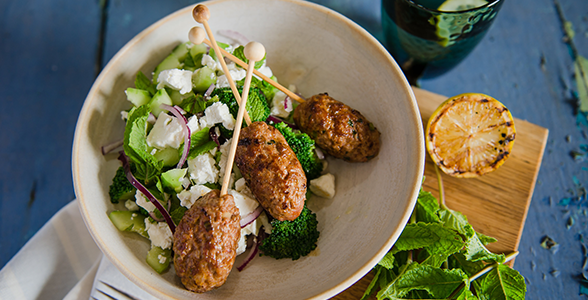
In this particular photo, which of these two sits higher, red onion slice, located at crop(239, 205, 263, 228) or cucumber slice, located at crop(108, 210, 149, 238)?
red onion slice, located at crop(239, 205, 263, 228)

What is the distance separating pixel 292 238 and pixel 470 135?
135 cm

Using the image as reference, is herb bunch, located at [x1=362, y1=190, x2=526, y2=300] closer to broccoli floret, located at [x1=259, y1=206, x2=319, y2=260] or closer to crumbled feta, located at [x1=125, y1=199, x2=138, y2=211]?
broccoli floret, located at [x1=259, y1=206, x2=319, y2=260]

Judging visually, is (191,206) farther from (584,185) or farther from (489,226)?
(584,185)

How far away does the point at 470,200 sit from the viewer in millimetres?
2541

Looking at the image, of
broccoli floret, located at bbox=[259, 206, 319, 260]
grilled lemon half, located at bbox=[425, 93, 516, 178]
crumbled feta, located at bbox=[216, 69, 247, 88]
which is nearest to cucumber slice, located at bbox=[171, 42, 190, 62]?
crumbled feta, located at bbox=[216, 69, 247, 88]

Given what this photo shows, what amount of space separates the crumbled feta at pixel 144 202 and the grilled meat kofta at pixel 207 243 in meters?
0.31

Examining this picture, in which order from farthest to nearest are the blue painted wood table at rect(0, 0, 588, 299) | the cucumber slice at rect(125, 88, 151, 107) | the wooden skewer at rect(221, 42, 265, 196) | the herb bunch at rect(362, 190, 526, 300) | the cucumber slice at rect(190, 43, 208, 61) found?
the blue painted wood table at rect(0, 0, 588, 299)
the cucumber slice at rect(190, 43, 208, 61)
the cucumber slice at rect(125, 88, 151, 107)
the herb bunch at rect(362, 190, 526, 300)
the wooden skewer at rect(221, 42, 265, 196)

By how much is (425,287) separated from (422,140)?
2.77ft

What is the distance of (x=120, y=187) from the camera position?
7.27 ft

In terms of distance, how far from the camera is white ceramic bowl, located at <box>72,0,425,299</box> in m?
2.02

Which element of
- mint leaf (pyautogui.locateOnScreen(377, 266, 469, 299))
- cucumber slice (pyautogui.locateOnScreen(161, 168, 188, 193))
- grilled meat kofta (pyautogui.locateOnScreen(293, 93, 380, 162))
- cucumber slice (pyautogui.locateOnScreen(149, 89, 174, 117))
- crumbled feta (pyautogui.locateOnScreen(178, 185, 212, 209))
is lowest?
mint leaf (pyautogui.locateOnScreen(377, 266, 469, 299))

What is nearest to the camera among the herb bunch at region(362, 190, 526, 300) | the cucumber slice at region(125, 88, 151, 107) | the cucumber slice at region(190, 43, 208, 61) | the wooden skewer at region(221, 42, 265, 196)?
the wooden skewer at region(221, 42, 265, 196)

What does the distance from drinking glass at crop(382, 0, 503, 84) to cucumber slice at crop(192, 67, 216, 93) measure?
1.34 m

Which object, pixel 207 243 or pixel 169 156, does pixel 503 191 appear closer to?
pixel 207 243
